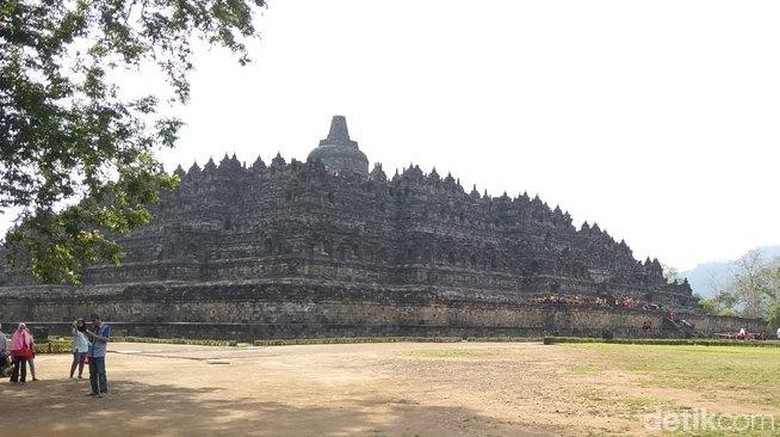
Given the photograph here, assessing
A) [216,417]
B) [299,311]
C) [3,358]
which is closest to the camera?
[216,417]

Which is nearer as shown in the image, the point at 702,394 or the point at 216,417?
the point at 216,417

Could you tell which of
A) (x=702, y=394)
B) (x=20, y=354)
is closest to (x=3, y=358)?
(x=20, y=354)

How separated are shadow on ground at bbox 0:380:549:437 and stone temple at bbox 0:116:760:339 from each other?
1911cm

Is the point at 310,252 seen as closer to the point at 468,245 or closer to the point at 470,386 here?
the point at 468,245

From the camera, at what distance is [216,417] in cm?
1191

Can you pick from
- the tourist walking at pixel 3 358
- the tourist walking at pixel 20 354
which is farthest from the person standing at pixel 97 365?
the tourist walking at pixel 3 358

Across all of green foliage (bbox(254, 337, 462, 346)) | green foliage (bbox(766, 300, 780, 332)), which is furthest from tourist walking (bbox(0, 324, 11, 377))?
green foliage (bbox(766, 300, 780, 332))

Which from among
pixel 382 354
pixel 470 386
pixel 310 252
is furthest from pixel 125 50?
pixel 310 252

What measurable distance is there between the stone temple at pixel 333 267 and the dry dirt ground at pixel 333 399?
529 inches

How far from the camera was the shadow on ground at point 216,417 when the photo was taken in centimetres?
1072

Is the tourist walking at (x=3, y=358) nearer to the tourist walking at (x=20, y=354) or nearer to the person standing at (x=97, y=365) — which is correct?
the tourist walking at (x=20, y=354)

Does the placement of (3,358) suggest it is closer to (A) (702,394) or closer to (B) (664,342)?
(A) (702,394)

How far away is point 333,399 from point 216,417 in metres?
2.66

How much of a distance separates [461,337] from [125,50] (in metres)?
26.6
